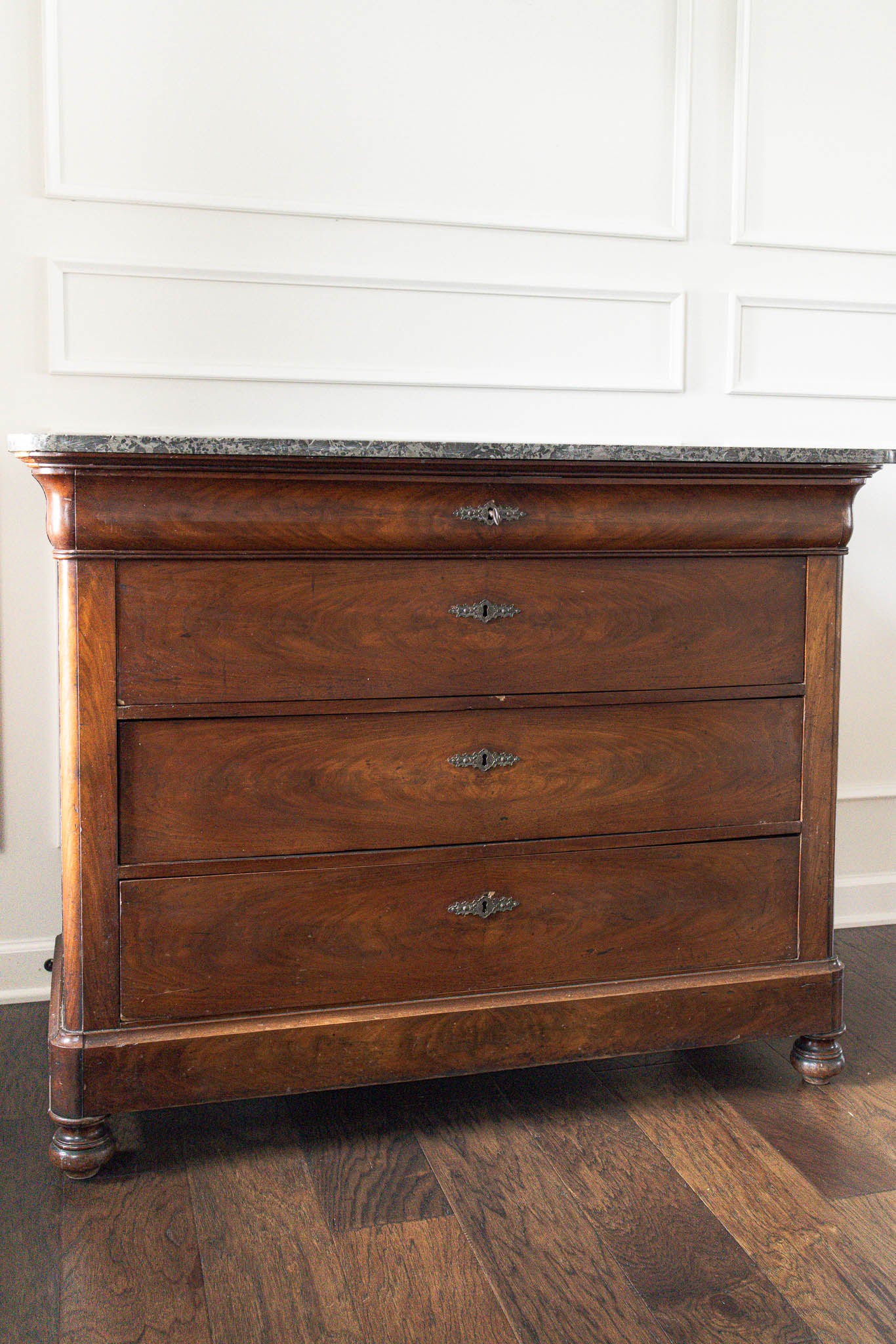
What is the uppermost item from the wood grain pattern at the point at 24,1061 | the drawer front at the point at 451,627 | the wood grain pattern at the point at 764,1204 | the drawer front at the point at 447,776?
the drawer front at the point at 451,627

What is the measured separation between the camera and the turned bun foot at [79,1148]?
137cm

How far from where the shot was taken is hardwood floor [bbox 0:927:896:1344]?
1.15 metres

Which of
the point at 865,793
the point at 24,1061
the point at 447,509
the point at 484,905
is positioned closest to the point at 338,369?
the point at 447,509

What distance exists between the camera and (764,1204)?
1344 millimetres

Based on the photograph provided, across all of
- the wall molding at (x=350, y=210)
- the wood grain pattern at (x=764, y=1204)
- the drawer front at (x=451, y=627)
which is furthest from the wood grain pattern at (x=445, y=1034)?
the wall molding at (x=350, y=210)

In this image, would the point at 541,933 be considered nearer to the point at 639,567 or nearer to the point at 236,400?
the point at 639,567

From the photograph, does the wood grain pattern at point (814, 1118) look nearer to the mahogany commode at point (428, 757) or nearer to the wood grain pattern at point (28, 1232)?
the mahogany commode at point (428, 757)

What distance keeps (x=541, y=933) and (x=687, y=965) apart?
217 mm

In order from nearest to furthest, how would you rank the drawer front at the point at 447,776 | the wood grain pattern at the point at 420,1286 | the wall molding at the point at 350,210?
the wood grain pattern at the point at 420,1286, the drawer front at the point at 447,776, the wall molding at the point at 350,210

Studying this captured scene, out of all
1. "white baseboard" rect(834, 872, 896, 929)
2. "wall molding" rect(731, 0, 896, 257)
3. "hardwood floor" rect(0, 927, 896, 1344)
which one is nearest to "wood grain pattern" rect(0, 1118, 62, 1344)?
"hardwood floor" rect(0, 927, 896, 1344)

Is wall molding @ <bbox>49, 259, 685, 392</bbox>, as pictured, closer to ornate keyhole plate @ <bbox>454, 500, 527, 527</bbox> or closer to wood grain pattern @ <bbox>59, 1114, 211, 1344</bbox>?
ornate keyhole plate @ <bbox>454, 500, 527, 527</bbox>

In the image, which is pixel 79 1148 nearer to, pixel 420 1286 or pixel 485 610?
pixel 420 1286

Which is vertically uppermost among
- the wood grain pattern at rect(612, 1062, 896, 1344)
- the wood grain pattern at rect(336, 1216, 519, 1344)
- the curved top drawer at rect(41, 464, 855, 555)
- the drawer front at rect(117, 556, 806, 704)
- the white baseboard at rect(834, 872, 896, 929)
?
the curved top drawer at rect(41, 464, 855, 555)

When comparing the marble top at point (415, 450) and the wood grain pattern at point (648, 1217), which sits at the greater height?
the marble top at point (415, 450)
